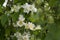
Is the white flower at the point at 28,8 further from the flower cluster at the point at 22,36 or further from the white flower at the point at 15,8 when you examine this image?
the flower cluster at the point at 22,36

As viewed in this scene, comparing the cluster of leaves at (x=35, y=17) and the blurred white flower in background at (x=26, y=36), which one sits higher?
the cluster of leaves at (x=35, y=17)

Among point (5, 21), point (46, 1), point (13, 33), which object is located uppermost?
point (46, 1)

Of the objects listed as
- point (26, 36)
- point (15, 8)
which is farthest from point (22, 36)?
point (15, 8)

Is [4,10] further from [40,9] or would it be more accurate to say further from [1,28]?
[40,9]

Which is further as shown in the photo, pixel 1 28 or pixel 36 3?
pixel 1 28

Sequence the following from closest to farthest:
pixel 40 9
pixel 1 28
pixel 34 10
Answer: pixel 40 9 → pixel 34 10 → pixel 1 28

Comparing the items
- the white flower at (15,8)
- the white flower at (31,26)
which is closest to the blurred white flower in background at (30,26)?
the white flower at (31,26)

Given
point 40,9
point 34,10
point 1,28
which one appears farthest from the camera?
point 1,28

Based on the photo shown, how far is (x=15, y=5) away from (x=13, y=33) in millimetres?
236

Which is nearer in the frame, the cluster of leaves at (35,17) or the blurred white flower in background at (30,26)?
the cluster of leaves at (35,17)

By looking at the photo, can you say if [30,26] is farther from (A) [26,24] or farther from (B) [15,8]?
(B) [15,8]

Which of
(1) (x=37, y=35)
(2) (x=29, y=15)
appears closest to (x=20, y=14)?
(2) (x=29, y=15)

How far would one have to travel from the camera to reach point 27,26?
1235 mm

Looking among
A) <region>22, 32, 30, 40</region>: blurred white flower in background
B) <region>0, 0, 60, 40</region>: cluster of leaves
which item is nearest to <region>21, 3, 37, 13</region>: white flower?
<region>0, 0, 60, 40</region>: cluster of leaves
